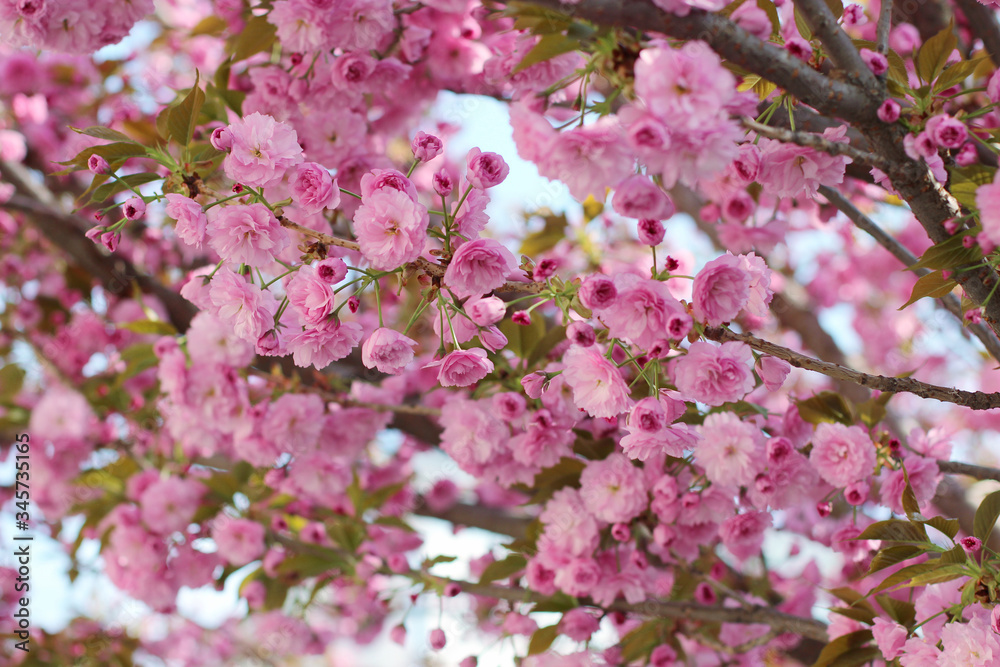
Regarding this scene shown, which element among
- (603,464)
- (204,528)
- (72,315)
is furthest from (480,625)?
(72,315)

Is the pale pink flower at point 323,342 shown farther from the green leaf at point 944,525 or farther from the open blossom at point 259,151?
the green leaf at point 944,525

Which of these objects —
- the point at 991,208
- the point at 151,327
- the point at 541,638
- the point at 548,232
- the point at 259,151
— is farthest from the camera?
the point at 548,232

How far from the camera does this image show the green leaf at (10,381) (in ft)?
9.02

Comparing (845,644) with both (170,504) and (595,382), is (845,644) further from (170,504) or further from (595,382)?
(170,504)

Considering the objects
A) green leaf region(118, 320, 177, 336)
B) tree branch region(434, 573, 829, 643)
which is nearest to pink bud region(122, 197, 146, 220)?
green leaf region(118, 320, 177, 336)

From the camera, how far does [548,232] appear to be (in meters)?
2.42

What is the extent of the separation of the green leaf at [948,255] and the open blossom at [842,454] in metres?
0.45

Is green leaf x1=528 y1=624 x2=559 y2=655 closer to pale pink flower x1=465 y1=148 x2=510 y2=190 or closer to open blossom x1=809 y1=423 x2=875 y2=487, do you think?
open blossom x1=809 y1=423 x2=875 y2=487

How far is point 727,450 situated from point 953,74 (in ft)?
2.52

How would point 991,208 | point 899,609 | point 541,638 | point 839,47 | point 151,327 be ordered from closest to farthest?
point 991,208 < point 839,47 < point 899,609 < point 541,638 < point 151,327

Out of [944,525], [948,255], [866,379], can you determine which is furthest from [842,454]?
[948,255]

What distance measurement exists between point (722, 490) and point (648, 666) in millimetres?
702

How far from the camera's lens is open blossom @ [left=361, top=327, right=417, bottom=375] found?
1.13 meters

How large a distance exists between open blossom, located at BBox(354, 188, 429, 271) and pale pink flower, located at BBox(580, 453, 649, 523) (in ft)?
2.45
